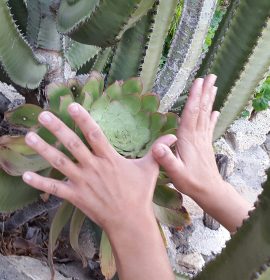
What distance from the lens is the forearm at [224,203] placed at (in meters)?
1.28

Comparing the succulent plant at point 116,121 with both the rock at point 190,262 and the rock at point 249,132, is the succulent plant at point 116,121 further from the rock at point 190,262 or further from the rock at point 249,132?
the rock at point 249,132

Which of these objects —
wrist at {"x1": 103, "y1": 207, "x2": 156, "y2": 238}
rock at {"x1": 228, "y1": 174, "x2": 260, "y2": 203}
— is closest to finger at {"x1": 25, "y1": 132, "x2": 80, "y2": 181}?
wrist at {"x1": 103, "y1": 207, "x2": 156, "y2": 238}

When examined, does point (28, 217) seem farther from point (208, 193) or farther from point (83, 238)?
point (208, 193)

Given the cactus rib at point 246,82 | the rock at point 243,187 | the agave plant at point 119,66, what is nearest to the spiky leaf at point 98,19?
the agave plant at point 119,66

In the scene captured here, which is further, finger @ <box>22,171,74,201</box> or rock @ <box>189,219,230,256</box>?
rock @ <box>189,219,230,256</box>

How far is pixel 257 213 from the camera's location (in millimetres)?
917

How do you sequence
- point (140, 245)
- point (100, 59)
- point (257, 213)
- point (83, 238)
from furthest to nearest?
point (100, 59) → point (83, 238) → point (140, 245) → point (257, 213)

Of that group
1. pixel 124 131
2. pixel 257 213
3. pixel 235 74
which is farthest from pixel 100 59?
pixel 257 213

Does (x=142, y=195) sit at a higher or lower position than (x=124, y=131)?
higher

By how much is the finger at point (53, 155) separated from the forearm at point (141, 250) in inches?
5.2

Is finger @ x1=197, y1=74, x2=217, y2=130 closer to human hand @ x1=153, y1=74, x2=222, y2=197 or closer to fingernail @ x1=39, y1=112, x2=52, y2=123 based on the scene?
human hand @ x1=153, y1=74, x2=222, y2=197

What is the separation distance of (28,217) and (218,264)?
2.67 feet

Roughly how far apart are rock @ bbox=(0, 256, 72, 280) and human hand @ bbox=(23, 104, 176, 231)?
68 centimetres

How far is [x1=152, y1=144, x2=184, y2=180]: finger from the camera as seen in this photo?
107 centimetres
